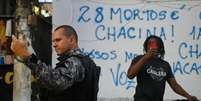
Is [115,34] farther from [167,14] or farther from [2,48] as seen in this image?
[2,48]

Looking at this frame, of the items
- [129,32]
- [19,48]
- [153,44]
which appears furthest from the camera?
[129,32]

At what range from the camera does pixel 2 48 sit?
9.70 m

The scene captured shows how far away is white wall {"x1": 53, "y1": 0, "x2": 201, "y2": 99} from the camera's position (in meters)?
7.04

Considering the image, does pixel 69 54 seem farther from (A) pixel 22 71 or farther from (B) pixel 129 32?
(A) pixel 22 71

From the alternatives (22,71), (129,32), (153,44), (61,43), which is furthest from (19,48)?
(22,71)

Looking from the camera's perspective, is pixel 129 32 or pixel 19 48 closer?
pixel 19 48

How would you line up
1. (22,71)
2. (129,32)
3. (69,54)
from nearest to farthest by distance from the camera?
(69,54) < (129,32) < (22,71)

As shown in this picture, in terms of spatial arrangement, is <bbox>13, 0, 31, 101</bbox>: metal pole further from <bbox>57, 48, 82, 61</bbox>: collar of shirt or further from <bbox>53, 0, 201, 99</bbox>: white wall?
<bbox>57, 48, 82, 61</bbox>: collar of shirt

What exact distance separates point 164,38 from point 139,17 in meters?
0.40

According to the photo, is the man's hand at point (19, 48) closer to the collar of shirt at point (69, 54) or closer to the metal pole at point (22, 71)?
the collar of shirt at point (69, 54)

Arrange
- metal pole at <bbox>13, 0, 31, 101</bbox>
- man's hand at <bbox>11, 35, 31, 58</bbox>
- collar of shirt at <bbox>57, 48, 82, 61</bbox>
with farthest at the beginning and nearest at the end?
metal pole at <bbox>13, 0, 31, 101</bbox>
collar of shirt at <bbox>57, 48, 82, 61</bbox>
man's hand at <bbox>11, 35, 31, 58</bbox>

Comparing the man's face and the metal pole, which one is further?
the metal pole

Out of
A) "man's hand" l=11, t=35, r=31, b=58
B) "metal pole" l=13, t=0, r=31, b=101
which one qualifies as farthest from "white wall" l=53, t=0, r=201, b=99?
"man's hand" l=11, t=35, r=31, b=58

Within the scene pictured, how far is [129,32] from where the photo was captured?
7.20 meters
